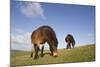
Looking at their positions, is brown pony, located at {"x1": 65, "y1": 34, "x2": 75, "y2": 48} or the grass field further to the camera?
brown pony, located at {"x1": 65, "y1": 34, "x2": 75, "y2": 48}

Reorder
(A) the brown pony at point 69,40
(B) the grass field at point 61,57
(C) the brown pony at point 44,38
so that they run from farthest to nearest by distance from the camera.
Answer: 1. (A) the brown pony at point 69,40
2. (C) the brown pony at point 44,38
3. (B) the grass field at point 61,57

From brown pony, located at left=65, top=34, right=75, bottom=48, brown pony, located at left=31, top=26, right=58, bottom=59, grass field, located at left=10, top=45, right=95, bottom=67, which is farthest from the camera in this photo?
brown pony, located at left=65, top=34, right=75, bottom=48

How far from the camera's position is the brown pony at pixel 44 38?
2.60 m

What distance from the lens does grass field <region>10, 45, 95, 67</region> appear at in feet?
8.20

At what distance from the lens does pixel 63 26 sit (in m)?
2.75

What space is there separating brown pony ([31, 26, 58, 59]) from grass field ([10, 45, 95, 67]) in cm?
7

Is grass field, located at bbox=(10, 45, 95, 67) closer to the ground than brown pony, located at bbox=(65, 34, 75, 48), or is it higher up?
closer to the ground

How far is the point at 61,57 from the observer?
273 cm

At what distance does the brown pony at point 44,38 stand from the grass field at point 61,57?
71 mm

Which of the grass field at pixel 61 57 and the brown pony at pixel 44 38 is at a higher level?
the brown pony at pixel 44 38

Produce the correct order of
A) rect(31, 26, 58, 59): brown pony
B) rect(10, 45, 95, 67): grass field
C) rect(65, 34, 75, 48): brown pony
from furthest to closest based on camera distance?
rect(65, 34, 75, 48): brown pony < rect(31, 26, 58, 59): brown pony < rect(10, 45, 95, 67): grass field

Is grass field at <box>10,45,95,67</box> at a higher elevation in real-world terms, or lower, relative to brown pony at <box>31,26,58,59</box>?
lower

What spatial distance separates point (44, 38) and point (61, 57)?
342 mm
